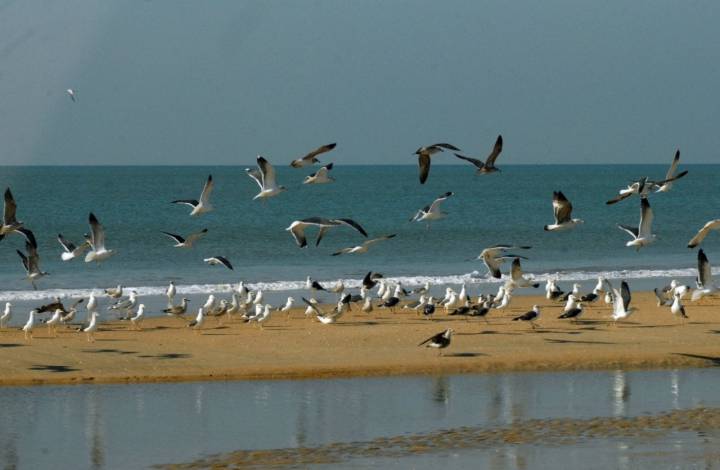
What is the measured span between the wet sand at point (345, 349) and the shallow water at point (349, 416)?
621 millimetres

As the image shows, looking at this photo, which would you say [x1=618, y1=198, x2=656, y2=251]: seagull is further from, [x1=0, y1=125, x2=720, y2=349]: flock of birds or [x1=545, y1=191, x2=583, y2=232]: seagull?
[x1=545, y1=191, x2=583, y2=232]: seagull

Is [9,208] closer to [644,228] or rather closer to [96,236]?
[96,236]

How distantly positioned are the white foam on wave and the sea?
1.8 inches

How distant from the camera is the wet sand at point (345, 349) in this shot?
21328 mm

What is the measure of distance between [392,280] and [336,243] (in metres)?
19.2

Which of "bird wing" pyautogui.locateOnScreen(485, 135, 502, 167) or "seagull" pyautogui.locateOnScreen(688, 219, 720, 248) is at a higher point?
"bird wing" pyautogui.locateOnScreen(485, 135, 502, 167)

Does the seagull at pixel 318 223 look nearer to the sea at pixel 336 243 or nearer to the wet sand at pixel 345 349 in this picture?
the wet sand at pixel 345 349

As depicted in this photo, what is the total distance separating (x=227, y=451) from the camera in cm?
1605

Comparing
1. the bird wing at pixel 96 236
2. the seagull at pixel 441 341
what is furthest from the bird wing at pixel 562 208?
the bird wing at pixel 96 236

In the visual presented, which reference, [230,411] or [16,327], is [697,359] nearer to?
[230,411]

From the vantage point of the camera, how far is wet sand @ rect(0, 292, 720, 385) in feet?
70.0

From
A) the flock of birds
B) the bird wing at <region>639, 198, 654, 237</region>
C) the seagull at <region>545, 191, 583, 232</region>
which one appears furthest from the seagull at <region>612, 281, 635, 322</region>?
the seagull at <region>545, 191, 583, 232</region>

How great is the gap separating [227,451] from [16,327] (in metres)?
12.2

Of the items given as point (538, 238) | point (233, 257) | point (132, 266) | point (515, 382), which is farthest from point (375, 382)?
point (538, 238)
